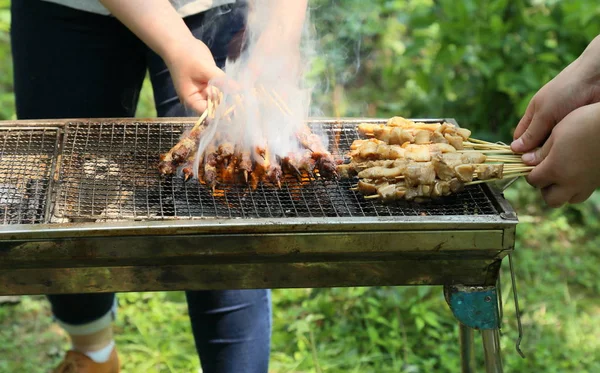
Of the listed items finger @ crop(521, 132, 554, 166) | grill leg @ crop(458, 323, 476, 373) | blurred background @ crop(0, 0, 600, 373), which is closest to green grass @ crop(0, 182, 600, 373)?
blurred background @ crop(0, 0, 600, 373)

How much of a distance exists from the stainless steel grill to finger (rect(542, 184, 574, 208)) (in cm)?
28

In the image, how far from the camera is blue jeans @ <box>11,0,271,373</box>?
352 centimetres

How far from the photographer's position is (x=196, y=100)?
10.8 ft

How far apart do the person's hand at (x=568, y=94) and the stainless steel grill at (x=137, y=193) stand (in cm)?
40

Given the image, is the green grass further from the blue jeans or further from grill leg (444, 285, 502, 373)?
grill leg (444, 285, 502, 373)

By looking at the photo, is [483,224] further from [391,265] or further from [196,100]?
[196,100]

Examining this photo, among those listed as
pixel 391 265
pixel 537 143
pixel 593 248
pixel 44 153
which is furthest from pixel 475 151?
pixel 593 248

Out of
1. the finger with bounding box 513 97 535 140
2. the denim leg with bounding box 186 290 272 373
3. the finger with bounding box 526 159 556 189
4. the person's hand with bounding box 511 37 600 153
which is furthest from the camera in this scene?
the denim leg with bounding box 186 290 272 373

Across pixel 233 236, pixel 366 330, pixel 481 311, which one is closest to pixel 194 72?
pixel 233 236

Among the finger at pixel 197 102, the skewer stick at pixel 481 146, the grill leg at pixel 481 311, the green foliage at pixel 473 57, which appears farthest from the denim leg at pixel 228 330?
the green foliage at pixel 473 57

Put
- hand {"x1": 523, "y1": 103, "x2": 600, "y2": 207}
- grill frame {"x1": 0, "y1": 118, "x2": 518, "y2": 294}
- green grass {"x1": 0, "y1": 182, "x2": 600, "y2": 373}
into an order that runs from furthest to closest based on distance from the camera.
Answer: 1. green grass {"x1": 0, "y1": 182, "x2": 600, "y2": 373}
2. hand {"x1": 523, "y1": 103, "x2": 600, "y2": 207}
3. grill frame {"x1": 0, "y1": 118, "x2": 518, "y2": 294}

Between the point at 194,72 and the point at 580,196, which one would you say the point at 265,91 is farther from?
the point at 580,196

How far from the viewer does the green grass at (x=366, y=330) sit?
4500 millimetres

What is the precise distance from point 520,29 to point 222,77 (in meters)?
4.21
